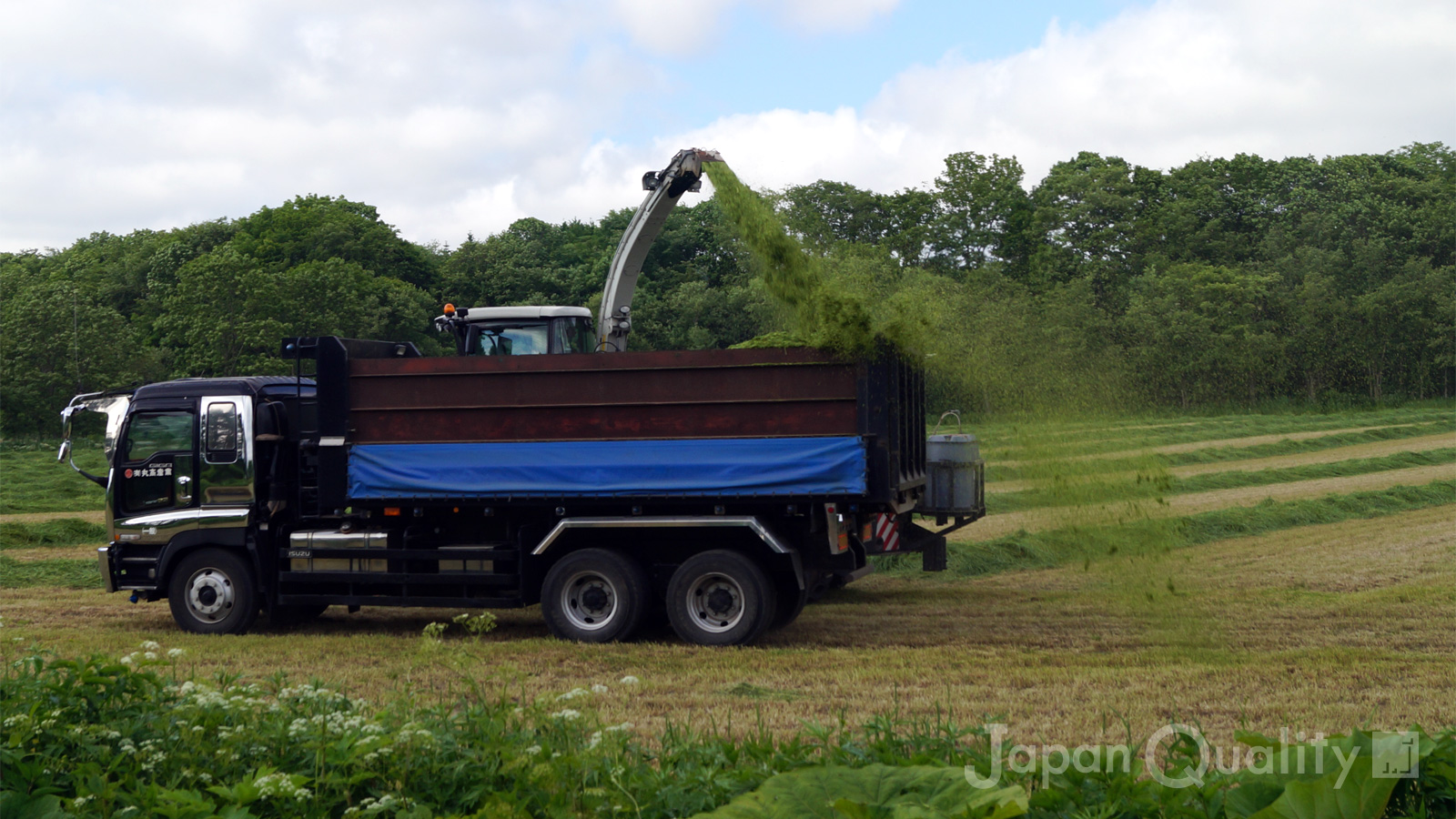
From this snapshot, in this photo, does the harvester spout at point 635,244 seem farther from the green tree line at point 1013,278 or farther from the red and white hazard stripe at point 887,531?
the green tree line at point 1013,278

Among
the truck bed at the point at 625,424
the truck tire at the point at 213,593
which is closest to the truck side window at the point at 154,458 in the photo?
the truck tire at the point at 213,593

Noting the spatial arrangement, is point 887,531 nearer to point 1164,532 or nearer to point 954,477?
point 954,477

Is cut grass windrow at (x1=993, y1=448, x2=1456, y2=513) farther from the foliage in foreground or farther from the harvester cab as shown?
the foliage in foreground

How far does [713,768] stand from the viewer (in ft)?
12.3

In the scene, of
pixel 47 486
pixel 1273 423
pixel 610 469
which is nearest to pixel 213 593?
pixel 610 469

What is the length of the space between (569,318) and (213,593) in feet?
13.5

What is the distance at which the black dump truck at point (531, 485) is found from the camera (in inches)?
351

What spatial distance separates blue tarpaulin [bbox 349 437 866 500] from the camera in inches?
346

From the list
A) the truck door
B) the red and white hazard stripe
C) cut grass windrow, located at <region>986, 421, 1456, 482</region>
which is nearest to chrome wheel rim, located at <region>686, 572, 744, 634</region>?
the red and white hazard stripe

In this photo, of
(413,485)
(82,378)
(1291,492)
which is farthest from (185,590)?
(82,378)

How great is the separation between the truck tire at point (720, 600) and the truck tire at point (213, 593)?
394cm

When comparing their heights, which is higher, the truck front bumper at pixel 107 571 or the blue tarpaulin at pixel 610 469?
the blue tarpaulin at pixel 610 469

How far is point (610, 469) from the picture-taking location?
919 cm

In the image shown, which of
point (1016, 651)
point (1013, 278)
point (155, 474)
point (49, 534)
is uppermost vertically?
point (1013, 278)
